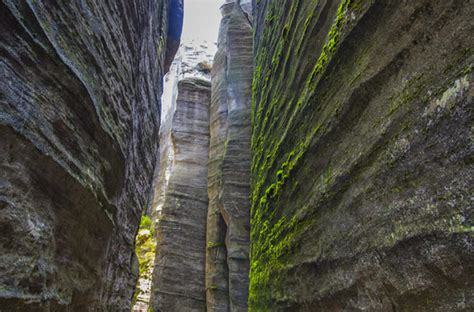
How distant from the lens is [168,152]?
1661cm

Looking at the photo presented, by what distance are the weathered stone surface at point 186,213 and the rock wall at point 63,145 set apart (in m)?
7.05

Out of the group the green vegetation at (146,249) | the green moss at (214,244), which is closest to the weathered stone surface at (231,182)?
the green moss at (214,244)

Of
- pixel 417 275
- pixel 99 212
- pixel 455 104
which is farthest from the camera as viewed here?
pixel 99 212

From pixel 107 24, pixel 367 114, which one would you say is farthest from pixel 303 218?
pixel 107 24

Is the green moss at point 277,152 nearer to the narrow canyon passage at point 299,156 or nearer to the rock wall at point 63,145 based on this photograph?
the narrow canyon passage at point 299,156

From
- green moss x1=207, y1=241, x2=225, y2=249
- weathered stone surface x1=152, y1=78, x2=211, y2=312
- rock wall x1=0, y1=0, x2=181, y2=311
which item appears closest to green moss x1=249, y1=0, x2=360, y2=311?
rock wall x1=0, y1=0, x2=181, y2=311

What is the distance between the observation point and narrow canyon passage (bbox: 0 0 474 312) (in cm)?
153

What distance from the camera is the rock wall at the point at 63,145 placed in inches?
65.4

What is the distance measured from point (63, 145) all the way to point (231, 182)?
7450 millimetres

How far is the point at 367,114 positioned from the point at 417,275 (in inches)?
38.1

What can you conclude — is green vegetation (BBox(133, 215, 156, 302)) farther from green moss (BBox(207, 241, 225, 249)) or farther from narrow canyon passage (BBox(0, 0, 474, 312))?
narrow canyon passage (BBox(0, 0, 474, 312))

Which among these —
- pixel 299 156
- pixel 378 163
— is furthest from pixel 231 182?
pixel 378 163

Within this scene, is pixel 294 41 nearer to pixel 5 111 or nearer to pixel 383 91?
pixel 383 91

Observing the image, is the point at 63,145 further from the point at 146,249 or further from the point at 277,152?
the point at 146,249
